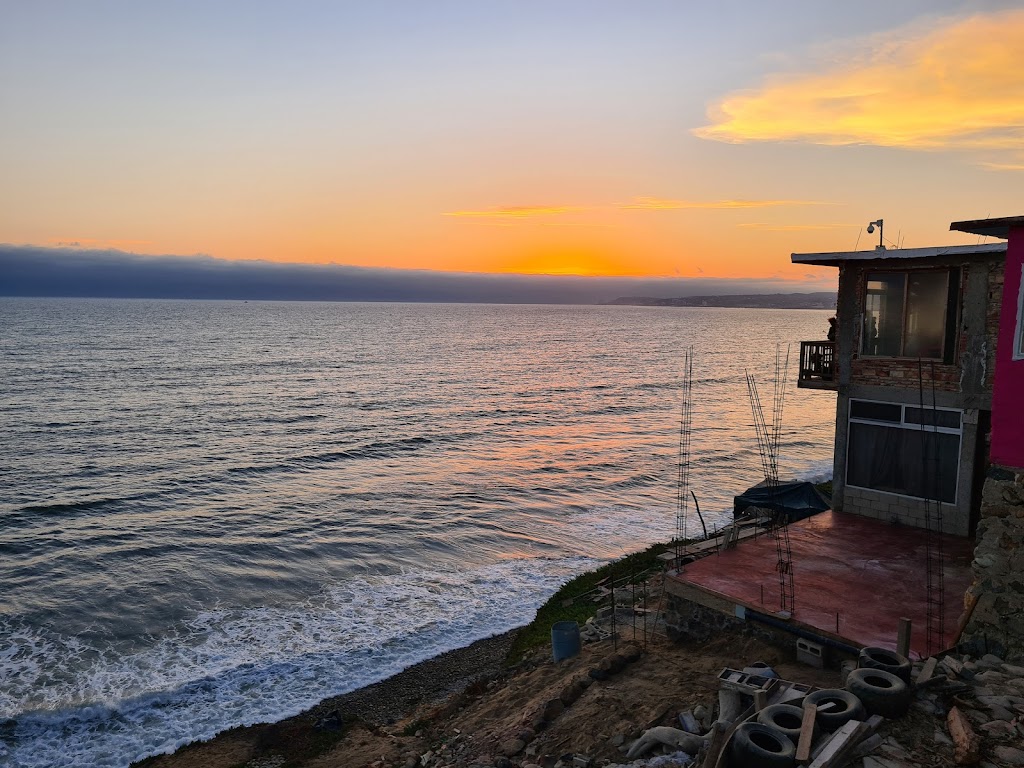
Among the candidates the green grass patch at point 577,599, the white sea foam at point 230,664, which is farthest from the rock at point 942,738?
the white sea foam at point 230,664

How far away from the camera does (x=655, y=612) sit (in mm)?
17016

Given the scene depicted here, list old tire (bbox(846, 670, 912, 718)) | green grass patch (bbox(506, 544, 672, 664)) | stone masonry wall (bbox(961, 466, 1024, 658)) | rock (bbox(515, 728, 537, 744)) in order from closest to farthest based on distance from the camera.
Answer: old tire (bbox(846, 670, 912, 718))
stone masonry wall (bbox(961, 466, 1024, 658))
rock (bbox(515, 728, 537, 744))
green grass patch (bbox(506, 544, 672, 664))

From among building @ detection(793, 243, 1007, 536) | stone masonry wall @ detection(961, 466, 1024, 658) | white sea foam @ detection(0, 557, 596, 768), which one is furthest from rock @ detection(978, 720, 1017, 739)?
white sea foam @ detection(0, 557, 596, 768)

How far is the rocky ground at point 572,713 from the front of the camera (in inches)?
321

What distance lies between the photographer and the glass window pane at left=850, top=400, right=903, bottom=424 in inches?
698

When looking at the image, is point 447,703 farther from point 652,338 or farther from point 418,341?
point 652,338

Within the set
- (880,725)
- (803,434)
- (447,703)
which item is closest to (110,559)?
(447,703)

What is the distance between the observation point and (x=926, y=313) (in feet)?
55.5

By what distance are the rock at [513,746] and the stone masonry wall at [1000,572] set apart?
7.39 meters

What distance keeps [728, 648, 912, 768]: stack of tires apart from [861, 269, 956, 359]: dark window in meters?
→ 10.5

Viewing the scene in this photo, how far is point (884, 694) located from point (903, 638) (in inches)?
100.0

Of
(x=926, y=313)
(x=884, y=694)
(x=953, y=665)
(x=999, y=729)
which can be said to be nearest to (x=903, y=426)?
(x=926, y=313)

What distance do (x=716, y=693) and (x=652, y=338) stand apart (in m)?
163

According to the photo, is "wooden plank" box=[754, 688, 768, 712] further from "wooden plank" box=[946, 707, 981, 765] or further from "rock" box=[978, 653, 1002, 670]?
"rock" box=[978, 653, 1002, 670]
